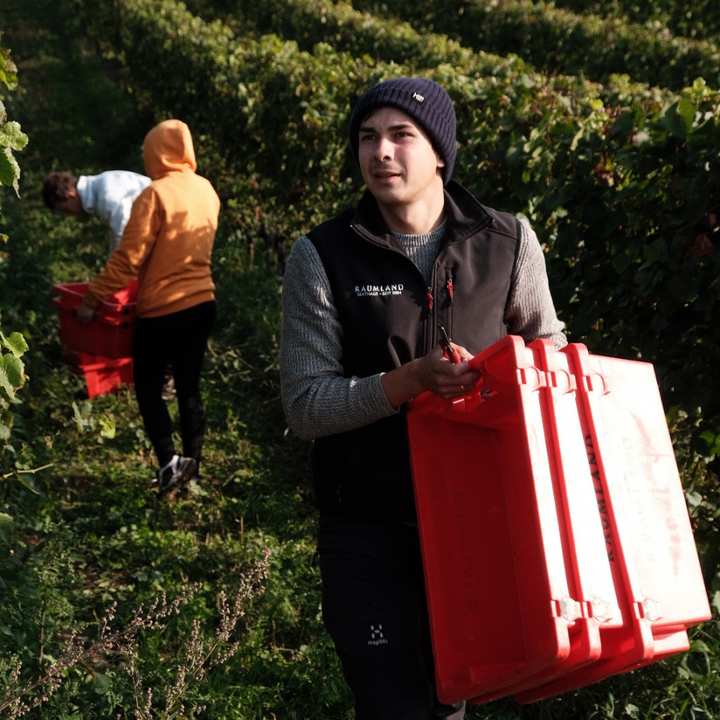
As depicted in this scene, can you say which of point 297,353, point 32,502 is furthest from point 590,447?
point 32,502

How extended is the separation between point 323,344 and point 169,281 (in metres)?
2.26

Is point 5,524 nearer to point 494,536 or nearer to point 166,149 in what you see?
point 494,536

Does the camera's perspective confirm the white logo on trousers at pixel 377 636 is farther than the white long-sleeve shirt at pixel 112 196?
No

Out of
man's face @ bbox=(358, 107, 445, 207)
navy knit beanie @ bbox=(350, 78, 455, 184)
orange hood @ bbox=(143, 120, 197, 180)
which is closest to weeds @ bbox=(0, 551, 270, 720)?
man's face @ bbox=(358, 107, 445, 207)

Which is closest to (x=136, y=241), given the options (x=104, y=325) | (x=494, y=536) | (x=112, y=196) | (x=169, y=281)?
(x=169, y=281)

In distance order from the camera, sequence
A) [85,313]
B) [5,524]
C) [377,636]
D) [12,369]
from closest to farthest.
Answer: [377,636] < [12,369] < [5,524] < [85,313]

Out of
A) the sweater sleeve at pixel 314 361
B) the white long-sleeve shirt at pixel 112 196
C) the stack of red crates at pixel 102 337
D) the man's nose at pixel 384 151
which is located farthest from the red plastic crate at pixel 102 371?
the man's nose at pixel 384 151

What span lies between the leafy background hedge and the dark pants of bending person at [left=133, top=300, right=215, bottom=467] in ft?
0.96

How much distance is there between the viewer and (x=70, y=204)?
17.1 feet

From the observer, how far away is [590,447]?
1784 mm

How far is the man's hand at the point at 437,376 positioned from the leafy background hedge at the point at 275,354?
1199 mm

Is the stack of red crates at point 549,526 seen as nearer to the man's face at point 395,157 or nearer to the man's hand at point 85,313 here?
the man's face at point 395,157

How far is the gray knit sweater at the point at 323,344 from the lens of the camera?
2025 mm

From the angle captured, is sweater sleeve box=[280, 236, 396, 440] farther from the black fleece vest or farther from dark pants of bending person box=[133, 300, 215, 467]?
dark pants of bending person box=[133, 300, 215, 467]
